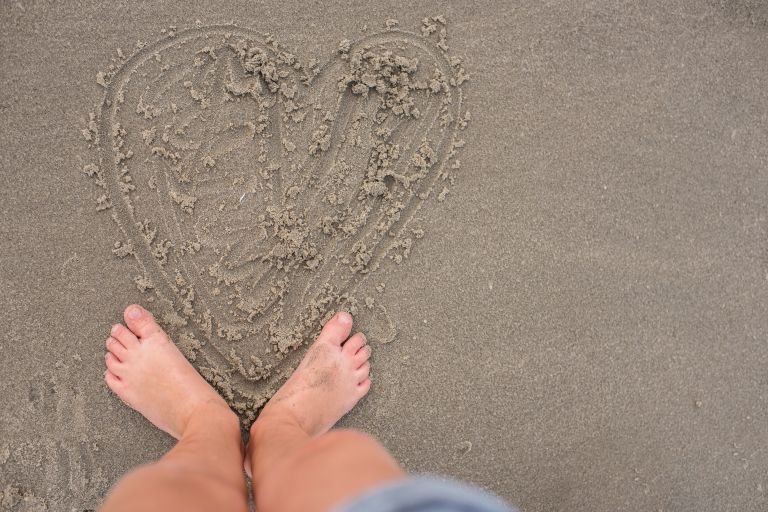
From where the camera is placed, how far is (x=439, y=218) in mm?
1700

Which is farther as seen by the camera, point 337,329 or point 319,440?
point 337,329

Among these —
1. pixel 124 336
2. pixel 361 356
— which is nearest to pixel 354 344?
pixel 361 356

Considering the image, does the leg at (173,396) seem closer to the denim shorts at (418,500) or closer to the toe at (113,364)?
the toe at (113,364)

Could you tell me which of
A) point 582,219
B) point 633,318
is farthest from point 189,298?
point 633,318

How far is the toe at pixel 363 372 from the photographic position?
1677 mm

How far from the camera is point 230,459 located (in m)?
1.43

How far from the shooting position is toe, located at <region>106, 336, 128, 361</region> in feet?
5.38

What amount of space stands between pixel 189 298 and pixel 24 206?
535mm

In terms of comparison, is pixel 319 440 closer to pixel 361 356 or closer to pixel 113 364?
pixel 361 356

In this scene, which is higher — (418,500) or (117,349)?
(418,500)

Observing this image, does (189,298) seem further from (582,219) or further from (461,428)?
(582,219)

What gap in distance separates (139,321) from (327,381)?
22.1 inches

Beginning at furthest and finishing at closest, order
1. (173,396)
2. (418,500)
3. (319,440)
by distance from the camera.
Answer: (173,396)
(319,440)
(418,500)

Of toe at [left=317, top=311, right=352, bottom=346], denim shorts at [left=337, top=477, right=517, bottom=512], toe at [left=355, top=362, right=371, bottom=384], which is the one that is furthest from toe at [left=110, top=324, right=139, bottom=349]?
denim shorts at [left=337, top=477, right=517, bottom=512]
